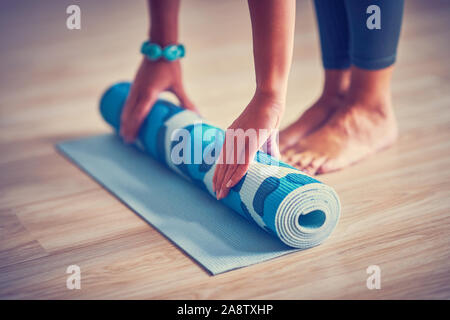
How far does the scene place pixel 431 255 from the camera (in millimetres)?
1163

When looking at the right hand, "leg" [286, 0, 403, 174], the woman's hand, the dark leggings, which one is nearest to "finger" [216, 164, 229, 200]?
the woman's hand

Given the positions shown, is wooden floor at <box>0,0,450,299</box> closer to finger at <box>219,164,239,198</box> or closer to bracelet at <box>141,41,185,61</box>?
finger at <box>219,164,239,198</box>

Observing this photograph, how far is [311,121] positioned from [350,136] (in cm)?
12

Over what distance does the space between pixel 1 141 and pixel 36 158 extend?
178mm

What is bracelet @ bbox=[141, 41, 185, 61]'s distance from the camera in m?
1.69

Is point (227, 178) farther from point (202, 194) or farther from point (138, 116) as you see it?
point (138, 116)

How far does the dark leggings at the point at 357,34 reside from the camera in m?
1.54

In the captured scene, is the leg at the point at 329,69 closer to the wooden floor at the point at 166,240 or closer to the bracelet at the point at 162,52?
the wooden floor at the point at 166,240

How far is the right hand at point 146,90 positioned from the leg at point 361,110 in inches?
15.4

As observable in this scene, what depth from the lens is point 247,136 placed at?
4.15 ft

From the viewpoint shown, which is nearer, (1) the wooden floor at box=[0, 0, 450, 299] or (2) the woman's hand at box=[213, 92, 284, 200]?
(1) the wooden floor at box=[0, 0, 450, 299]

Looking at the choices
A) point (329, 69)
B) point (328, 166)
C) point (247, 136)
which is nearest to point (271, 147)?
point (247, 136)

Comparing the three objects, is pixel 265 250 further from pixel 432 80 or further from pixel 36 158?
pixel 432 80

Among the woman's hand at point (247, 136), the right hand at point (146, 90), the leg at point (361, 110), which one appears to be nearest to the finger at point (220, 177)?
the woman's hand at point (247, 136)
